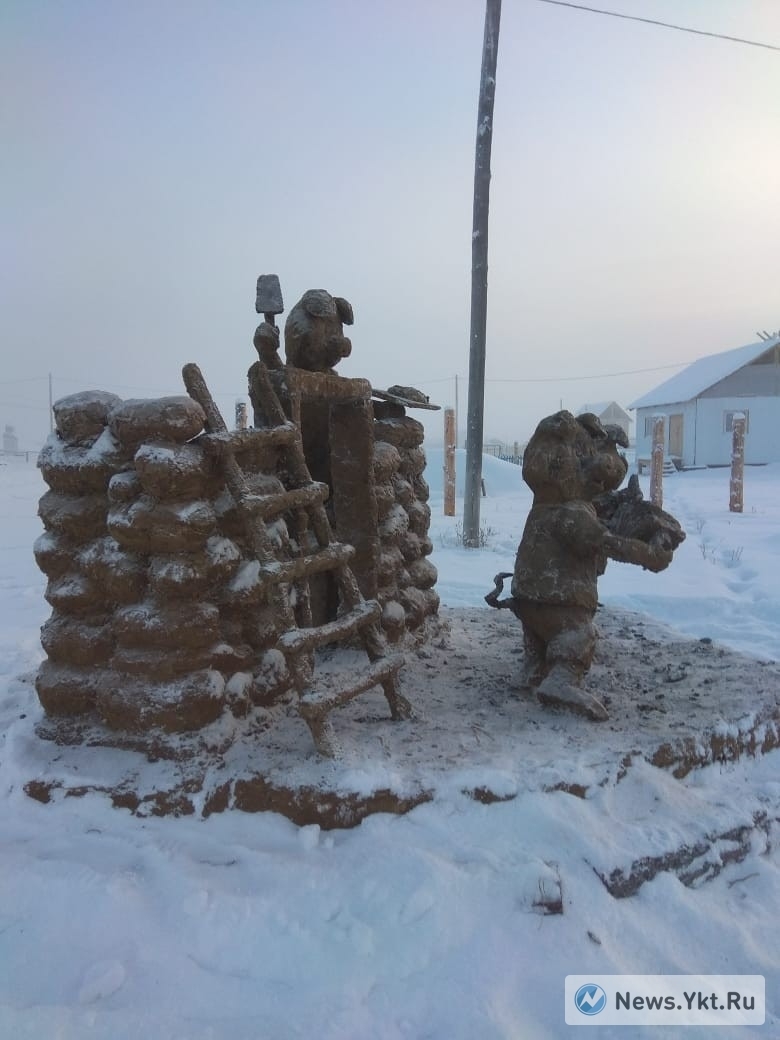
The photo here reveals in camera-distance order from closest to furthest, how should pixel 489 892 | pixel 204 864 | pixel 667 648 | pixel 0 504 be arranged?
pixel 489 892, pixel 204 864, pixel 667 648, pixel 0 504

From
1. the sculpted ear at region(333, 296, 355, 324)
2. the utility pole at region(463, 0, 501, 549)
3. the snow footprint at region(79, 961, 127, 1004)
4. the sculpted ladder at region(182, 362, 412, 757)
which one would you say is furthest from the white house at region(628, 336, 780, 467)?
the snow footprint at region(79, 961, 127, 1004)

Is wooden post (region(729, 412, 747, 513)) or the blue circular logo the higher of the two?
wooden post (region(729, 412, 747, 513))

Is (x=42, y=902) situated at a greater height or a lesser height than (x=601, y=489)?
lesser

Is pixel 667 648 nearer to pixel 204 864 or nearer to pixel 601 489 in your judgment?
pixel 601 489

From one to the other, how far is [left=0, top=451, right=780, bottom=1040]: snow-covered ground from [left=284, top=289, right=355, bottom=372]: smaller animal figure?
2.20m

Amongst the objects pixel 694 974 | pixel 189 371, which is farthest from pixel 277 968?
pixel 189 371

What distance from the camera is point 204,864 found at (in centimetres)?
215

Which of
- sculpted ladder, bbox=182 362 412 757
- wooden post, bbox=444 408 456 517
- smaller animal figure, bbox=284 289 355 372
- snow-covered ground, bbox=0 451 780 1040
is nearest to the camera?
snow-covered ground, bbox=0 451 780 1040

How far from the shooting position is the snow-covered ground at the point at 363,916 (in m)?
1.70

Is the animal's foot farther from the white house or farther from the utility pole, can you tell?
the white house

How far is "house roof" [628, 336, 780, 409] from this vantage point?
2441 cm

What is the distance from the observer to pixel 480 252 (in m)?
8.45

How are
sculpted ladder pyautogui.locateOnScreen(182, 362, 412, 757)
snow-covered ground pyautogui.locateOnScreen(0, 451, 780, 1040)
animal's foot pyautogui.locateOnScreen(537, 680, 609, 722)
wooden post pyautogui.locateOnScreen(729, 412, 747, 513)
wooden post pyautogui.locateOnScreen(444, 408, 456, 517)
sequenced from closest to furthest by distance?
snow-covered ground pyautogui.locateOnScreen(0, 451, 780, 1040) < sculpted ladder pyautogui.locateOnScreen(182, 362, 412, 757) < animal's foot pyautogui.locateOnScreen(537, 680, 609, 722) < wooden post pyautogui.locateOnScreen(729, 412, 747, 513) < wooden post pyautogui.locateOnScreen(444, 408, 456, 517)

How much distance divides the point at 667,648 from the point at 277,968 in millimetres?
3042
